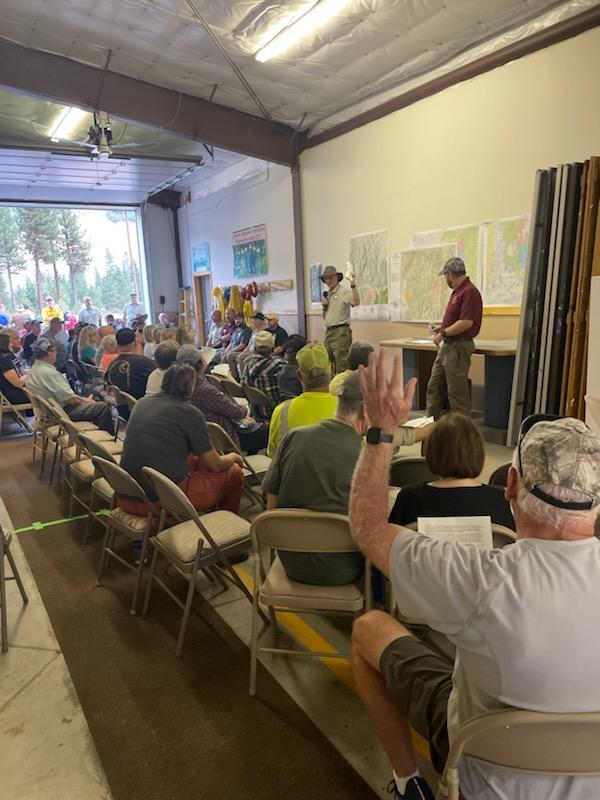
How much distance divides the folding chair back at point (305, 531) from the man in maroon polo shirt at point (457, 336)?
3.60m

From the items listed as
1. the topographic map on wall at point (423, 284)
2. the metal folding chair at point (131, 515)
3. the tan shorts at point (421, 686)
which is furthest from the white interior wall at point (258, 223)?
the tan shorts at point (421, 686)

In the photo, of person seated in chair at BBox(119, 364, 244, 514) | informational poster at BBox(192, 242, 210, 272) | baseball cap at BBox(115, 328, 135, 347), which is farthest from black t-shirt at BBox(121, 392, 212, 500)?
informational poster at BBox(192, 242, 210, 272)

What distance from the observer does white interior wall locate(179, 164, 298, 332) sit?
9.59m

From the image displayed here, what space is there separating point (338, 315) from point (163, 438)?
4.93m

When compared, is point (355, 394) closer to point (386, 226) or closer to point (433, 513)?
point (433, 513)

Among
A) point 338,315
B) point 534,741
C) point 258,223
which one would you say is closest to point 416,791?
point 534,741

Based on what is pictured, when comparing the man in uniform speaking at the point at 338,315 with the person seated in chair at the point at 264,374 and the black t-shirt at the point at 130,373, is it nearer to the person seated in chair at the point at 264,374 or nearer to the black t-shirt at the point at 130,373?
the person seated in chair at the point at 264,374

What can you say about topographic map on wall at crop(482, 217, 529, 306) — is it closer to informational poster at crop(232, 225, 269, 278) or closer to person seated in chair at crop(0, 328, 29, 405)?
informational poster at crop(232, 225, 269, 278)

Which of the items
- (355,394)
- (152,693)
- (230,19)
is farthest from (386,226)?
(152,693)

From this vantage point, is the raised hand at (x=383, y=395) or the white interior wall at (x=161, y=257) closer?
the raised hand at (x=383, y=395)

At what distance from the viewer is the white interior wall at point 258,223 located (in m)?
9.59

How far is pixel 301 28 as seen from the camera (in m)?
5.52

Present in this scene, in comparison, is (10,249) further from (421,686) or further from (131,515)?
(421,686)

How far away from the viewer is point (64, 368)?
9258 mm
